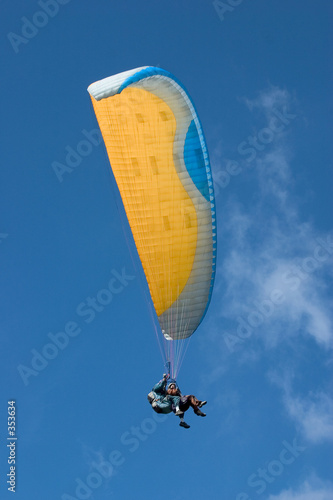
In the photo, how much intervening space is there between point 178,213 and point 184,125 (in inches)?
113

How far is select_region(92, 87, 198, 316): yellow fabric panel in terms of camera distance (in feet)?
94.3

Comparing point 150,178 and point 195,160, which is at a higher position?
point 195,160

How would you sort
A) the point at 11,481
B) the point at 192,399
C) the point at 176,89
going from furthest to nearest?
1. the point at 11,481
2. the point at 176,89
3. the point at 192,399

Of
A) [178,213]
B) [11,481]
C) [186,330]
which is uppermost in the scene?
[178,213]

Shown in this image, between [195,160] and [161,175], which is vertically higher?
[195,160]

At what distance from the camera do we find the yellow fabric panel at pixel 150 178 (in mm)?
28750

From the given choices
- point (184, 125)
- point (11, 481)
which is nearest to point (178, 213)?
point (184, 125)

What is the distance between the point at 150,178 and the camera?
2875 centimetres

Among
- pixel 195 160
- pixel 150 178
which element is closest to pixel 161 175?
pixel 150 178

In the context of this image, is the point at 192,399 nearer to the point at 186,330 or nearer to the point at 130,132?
the point at 186,330

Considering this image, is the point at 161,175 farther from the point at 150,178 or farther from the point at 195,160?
the point at 195,160

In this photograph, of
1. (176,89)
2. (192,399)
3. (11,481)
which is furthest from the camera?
(11,481)

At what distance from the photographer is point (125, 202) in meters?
28.8

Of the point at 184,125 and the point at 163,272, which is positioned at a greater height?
the point at 184,125
